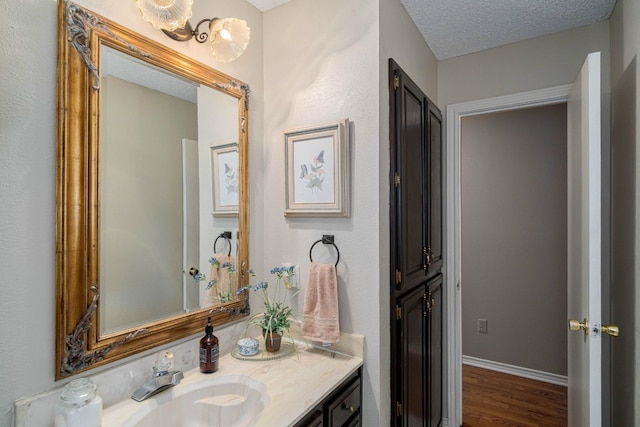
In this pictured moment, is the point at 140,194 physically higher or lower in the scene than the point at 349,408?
higher

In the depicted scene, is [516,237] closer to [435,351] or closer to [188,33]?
[435,351]

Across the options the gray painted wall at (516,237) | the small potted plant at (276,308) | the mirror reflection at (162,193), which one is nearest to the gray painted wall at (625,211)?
the gray painted wall at (516,237)

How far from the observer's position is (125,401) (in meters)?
1.11

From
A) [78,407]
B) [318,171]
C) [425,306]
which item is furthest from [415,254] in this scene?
[78,407]

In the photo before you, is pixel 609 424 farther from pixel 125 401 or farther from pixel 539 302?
pixel 125 401

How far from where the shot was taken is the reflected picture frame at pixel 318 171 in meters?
1.50

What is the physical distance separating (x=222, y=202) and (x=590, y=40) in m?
2.17

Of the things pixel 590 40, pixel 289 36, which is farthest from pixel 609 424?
pixel 289 36

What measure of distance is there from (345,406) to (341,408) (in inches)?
1.2

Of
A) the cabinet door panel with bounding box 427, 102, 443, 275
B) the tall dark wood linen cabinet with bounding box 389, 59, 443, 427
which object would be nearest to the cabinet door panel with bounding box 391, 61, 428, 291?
the tall dark wood linen cabinet with bounding box 389, 59, 443, 427

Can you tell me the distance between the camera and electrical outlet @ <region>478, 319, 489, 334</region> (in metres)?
3.19

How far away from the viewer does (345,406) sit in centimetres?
134

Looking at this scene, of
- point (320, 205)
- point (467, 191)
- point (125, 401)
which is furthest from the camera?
point (467, 191)

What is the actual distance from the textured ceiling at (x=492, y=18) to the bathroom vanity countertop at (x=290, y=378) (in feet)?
5.45
